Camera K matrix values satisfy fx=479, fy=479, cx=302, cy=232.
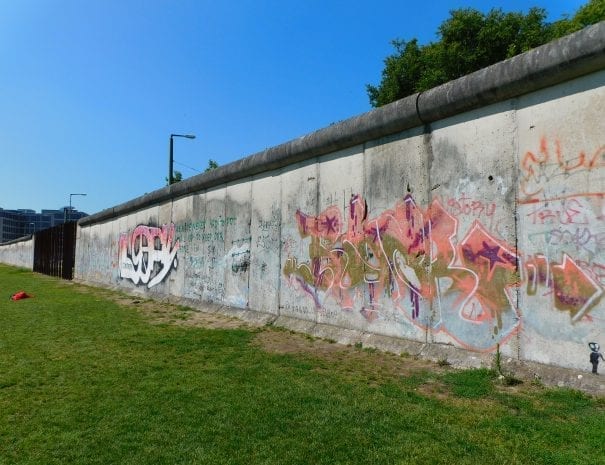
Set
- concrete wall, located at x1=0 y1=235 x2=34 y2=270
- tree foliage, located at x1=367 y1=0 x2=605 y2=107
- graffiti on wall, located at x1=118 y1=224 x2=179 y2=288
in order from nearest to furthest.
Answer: graffiti on wall, located at x1=118 y1=224 x2=179 y2=288 → tree foliage, located at x1=367 y1=0 x2=605 y2=107 → concrete wall, located at x1=0 y1=235 x2=34 y2=270

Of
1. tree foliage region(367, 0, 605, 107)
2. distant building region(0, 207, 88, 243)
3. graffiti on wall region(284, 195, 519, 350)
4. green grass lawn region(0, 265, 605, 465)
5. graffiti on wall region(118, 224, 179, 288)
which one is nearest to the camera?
green grass lawn region(0, 265, 605, 465)

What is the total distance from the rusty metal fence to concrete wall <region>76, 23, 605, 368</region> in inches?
751

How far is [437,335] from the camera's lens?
6281 millimetres

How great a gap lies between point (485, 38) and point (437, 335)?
22.9 m

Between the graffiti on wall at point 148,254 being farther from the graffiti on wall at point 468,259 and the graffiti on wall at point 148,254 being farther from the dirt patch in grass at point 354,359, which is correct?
the graffiti on wall at point 468,259

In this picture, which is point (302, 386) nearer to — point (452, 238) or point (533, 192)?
point (452, 238)

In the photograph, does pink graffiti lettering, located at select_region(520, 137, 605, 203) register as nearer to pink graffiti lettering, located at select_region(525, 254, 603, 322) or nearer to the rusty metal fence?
pink graffiti lettering, located at select_region(525, 254, 603, 322)

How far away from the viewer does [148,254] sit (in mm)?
16125

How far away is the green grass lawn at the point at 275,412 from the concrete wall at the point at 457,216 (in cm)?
72

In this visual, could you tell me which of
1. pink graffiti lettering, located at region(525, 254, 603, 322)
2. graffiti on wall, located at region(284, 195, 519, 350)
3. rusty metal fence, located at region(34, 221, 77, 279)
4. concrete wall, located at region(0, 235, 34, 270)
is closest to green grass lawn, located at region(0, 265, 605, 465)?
graffiti on wall, located at region(284, 195, 519, 350)

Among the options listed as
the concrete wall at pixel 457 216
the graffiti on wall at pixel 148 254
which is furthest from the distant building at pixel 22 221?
the concrete wall at pixel 457 216

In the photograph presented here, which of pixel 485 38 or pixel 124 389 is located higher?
pixel 485 38

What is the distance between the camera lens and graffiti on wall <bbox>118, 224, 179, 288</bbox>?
575 inches

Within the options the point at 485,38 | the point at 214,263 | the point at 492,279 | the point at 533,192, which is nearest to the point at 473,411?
the point at 492,279
